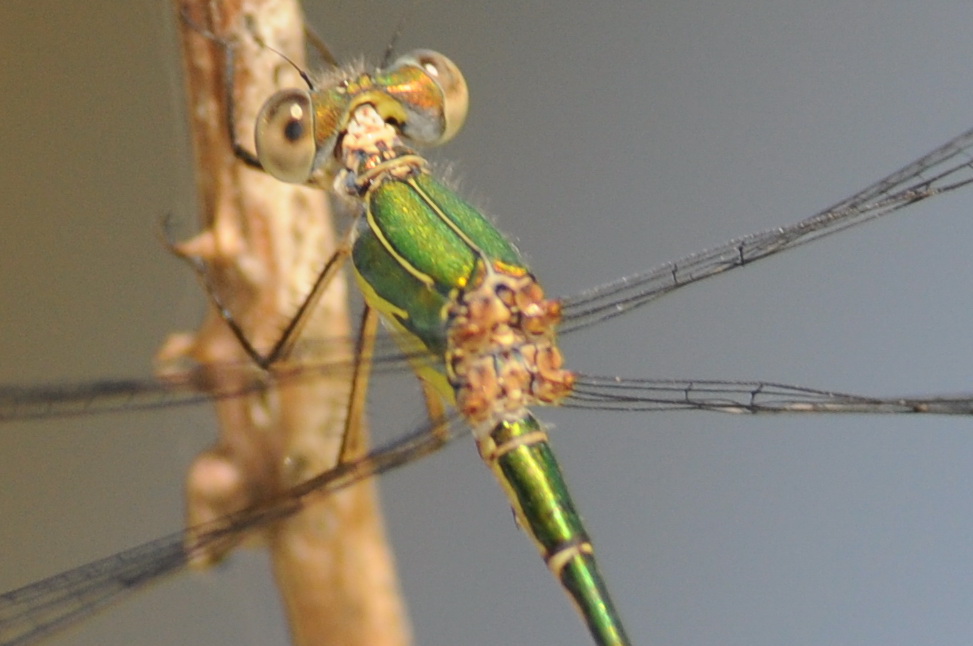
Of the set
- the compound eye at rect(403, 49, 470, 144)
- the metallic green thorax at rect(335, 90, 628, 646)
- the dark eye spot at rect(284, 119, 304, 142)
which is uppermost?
the compound eye at rect(403, 49, 470, 144)

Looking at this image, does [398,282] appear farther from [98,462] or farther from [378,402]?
[98,462]

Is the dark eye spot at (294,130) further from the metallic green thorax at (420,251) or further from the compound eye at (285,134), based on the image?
the metallic green thorax at (420,251)

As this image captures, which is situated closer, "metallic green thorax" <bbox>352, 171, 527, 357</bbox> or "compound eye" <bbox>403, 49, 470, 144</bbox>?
"metallic green thorax" <bbox>352, 171, 527, 357</bbox>

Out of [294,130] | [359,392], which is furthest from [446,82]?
[359,392]

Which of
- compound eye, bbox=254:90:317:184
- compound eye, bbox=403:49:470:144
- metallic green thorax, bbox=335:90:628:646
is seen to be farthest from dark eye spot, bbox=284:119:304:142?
compound eye, bbox=403:49:470:144

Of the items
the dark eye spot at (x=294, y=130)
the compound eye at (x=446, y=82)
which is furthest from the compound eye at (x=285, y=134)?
the compound eye at (x=446, y=82)

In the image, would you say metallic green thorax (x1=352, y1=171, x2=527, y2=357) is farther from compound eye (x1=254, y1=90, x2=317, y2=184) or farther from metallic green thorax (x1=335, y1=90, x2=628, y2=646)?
compound eye (x1=254, y1=90, x2=317, y2=184)
